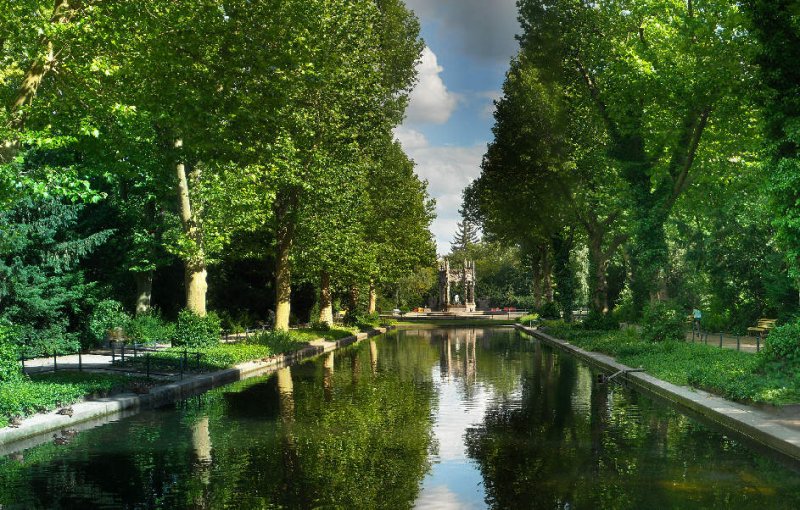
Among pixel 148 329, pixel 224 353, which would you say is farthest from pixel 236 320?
pixel 224 353

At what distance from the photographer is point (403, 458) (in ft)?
38.0

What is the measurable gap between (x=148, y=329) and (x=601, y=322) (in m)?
23.5

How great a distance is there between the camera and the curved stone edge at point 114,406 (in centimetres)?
1356

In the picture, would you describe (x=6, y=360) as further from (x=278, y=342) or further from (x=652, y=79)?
(x=652, y=79)

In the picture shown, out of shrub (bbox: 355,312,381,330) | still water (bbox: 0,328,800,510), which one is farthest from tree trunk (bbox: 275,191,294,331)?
shrub (bbox: 355,312,381,330)

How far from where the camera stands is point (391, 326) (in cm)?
6969

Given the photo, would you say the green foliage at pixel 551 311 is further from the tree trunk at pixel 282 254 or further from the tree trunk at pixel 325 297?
the tree trunk at pixel 282 254

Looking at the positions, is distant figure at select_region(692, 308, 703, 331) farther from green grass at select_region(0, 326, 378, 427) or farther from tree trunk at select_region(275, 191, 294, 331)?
tree trunk at select_region(275, 191, 294, 331)

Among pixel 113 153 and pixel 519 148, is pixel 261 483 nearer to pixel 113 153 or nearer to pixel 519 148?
pixel 113 153

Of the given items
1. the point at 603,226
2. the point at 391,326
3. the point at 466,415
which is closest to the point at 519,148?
the point at 603,226

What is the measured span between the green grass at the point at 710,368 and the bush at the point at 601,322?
607 cm

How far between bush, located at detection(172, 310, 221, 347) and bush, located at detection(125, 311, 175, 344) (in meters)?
9.22

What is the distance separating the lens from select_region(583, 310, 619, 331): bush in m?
41.3

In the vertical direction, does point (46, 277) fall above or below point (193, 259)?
below
